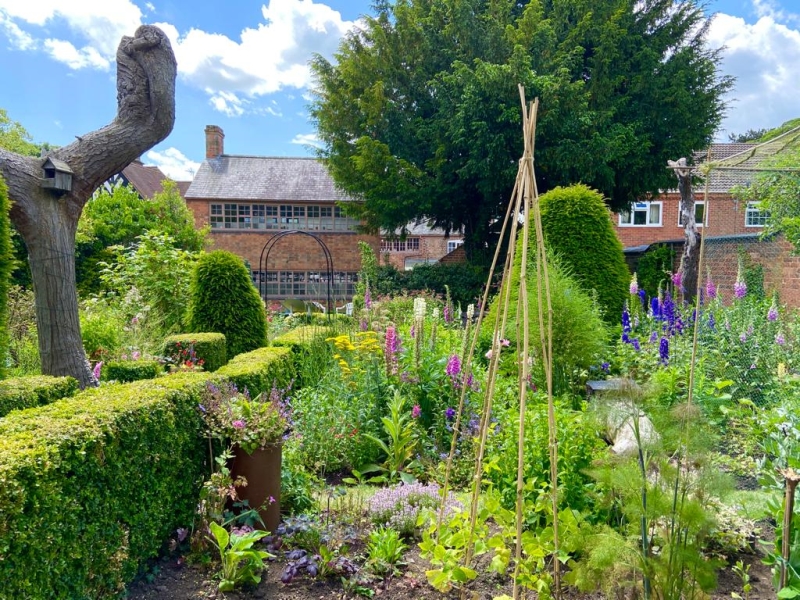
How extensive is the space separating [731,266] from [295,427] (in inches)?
437

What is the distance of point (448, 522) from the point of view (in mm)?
2643

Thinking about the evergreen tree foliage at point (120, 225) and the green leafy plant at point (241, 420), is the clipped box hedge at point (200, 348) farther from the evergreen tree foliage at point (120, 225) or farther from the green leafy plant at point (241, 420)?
the evergreen tree foliage at point (120, 225)

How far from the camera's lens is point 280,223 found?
23.1 meters

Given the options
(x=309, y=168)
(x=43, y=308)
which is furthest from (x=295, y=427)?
(x=309, y=168)

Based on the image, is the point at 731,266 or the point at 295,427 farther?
the point at 731,266

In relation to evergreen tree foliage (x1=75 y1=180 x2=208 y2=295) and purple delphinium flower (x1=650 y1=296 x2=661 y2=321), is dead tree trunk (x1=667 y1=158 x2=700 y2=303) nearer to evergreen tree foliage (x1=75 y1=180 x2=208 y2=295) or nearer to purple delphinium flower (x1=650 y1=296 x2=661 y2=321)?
purple delphinium flower (x1=650 y1=296 x2=661 y2=321)

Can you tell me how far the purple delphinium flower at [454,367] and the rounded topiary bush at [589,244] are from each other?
2903mm

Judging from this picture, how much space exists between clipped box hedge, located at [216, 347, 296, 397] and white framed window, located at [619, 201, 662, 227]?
18470 mm

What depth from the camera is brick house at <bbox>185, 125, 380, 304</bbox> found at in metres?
22.2

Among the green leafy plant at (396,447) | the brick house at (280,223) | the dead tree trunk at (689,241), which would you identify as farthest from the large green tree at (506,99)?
the green leafy plant at (396,447)

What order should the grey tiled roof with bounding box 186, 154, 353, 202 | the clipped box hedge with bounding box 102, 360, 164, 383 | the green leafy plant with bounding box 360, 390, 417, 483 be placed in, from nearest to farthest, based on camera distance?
the green leafy plant with bounding box 360, 390, 417, 483 → the clipped box hedge with bounding box 102, 360, 164, 383 → the grey tiled roof with bounding box 186, 154, 353, 202

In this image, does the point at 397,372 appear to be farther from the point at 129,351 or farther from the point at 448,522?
the point at 129,351

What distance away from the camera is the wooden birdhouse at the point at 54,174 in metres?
4.66

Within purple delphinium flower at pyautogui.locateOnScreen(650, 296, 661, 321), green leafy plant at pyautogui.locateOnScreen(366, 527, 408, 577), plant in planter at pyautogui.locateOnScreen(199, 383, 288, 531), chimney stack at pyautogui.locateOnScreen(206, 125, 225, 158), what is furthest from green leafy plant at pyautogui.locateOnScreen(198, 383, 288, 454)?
chimney stack at pyautogui.locateOnScreen(206, 125, 225, 158)
